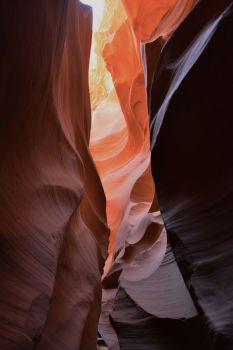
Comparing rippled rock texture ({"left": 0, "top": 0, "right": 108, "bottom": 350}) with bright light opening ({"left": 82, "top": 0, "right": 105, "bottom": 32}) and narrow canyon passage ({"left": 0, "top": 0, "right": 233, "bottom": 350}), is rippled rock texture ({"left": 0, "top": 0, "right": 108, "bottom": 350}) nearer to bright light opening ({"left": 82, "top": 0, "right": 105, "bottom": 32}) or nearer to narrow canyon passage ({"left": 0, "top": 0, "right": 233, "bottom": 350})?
narrow canyon passage ({"left": 0, "top": 0, "right": 233, "bottom": 350})

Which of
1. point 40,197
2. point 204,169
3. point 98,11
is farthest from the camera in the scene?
point 98,11

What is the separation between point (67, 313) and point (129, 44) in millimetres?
1671

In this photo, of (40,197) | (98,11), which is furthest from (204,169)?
(98,11)

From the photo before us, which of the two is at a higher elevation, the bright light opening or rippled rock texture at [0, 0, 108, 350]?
rippled rock texture at [0, 0, 108, 350]

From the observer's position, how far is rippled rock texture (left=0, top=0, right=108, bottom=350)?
30.2 inches

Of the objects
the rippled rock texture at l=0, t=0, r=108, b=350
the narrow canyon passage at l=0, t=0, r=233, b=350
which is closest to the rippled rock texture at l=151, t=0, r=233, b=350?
the narrow canyon passage at l=0, t=0, r=233, b=350

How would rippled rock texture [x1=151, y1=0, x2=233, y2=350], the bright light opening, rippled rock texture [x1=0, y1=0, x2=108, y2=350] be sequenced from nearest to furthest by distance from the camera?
rippled rock texture [x1=0, y1=0, x2=108, y2=350] < rippled rock texture [x1=151, y1=0, x2=233, y2=350] < the bright light opening

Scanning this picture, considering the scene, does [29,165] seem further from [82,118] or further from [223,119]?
[82,118]

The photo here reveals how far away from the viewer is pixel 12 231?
0.78 m

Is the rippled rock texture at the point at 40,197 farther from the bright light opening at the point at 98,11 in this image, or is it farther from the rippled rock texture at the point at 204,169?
the bright light opening at the point at 98,11

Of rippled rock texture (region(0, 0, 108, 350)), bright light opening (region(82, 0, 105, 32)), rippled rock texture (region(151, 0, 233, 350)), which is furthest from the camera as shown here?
bright light opening (region(82, 0, 105, 32))

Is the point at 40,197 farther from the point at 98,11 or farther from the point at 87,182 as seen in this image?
Answer: the point at 98,11

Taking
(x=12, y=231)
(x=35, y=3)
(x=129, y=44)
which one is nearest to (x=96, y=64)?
(x=129, y=44)

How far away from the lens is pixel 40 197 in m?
0.90
